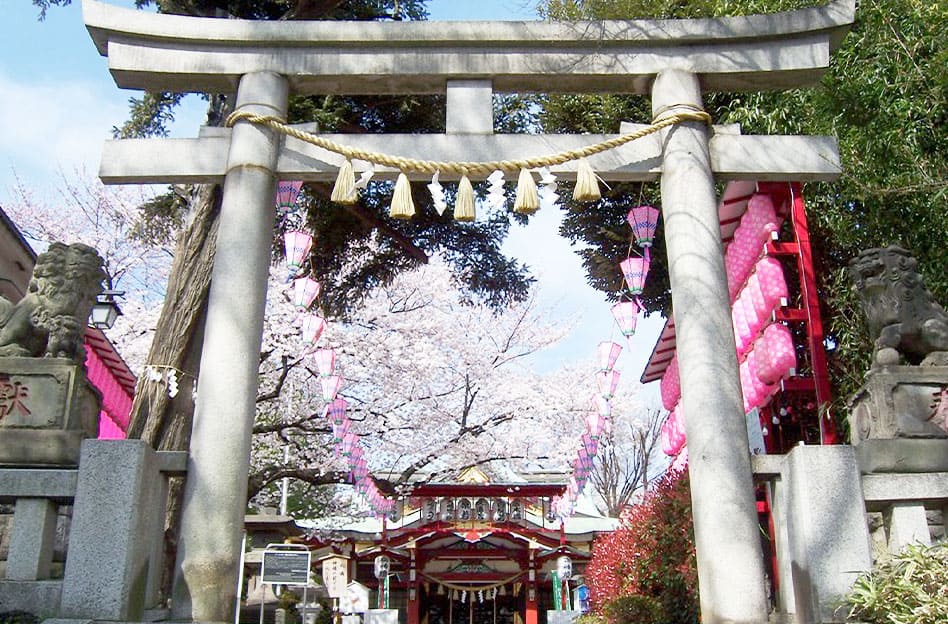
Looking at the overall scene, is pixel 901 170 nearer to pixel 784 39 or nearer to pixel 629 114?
pixel 784 39

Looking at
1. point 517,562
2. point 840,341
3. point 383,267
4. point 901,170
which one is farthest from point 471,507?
point 901,170

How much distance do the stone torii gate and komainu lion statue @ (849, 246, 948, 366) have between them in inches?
40.7

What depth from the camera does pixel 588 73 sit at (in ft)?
22.3

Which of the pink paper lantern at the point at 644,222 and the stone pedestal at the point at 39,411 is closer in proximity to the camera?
the stone pedestal at the point at 39,411

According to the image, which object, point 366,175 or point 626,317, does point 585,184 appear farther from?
point 626,317

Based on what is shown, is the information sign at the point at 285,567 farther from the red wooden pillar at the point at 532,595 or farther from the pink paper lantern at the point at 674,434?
the red wooden pillar at the point at 532,595

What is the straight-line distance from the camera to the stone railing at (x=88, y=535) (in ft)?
16.5

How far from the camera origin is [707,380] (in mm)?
5891

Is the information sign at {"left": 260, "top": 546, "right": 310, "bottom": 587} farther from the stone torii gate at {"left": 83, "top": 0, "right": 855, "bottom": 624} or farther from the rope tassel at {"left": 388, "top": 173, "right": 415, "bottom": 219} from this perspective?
the rope tassel at {"left": 388, "top": 173, "right": 415, "bottom": 219}

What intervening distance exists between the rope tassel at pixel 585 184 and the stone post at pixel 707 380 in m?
0.68

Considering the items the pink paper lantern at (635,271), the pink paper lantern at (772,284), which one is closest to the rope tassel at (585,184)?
the pink paper lantern at (772,284)

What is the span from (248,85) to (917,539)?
6.21m

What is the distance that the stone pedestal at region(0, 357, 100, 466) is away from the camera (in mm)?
5418

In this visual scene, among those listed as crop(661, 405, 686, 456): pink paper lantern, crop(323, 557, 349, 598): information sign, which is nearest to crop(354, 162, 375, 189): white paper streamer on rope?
crop(661, 405, 686, 456): pink paper lantern
